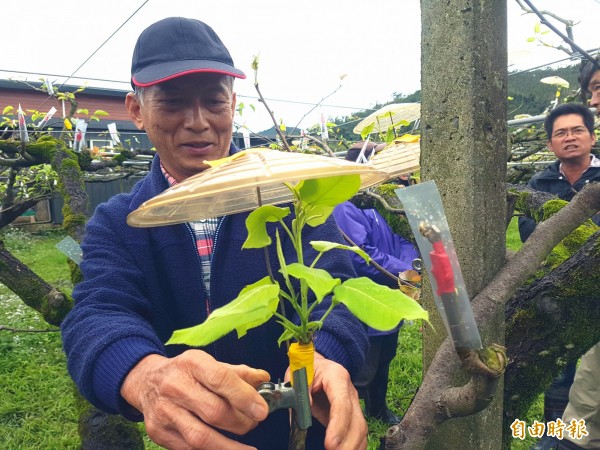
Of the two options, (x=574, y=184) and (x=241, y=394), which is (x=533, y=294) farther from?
(x=574, y=184)

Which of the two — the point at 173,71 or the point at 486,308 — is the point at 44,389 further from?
the point at 486,308

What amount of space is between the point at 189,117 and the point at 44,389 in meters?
4.25

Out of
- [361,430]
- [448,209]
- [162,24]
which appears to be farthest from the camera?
[162,24]

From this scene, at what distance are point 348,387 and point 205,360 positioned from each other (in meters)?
0.31

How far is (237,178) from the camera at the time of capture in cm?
66

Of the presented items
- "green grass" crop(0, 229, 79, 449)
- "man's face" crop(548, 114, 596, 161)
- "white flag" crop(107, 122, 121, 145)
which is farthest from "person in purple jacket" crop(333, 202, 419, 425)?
"white flag" crop(107, 122, 121, 145)

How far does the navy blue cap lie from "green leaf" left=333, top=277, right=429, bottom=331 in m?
0.90

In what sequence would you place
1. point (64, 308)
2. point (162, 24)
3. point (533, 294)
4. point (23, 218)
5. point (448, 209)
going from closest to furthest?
point (448, 209)
point (533, 294)
point (162, 24)
point (64, 308)
point (23, 218)

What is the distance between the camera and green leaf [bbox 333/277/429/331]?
63 centimetres

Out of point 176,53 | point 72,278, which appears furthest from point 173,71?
point 72,278

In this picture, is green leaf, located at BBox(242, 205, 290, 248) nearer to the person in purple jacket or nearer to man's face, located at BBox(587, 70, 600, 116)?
the person in purple jacket

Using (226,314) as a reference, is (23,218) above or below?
below

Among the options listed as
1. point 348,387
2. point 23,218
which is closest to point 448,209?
point 348,387

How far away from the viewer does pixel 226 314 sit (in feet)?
2.10
